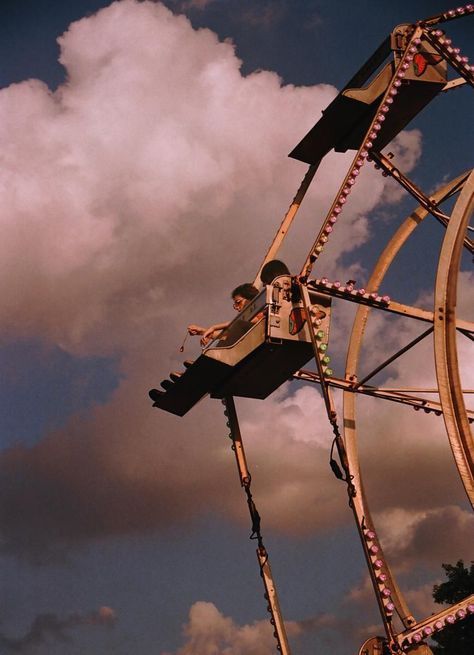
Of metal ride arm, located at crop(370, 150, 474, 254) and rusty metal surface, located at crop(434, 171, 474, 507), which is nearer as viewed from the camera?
rusty metal surface, located at crop(434, 171, 474, 507)

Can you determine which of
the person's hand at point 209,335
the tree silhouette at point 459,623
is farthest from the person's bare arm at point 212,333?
the tree silhouette at point 459,623

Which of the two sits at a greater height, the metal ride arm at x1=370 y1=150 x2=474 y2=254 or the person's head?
the metal ride arm at x1=370 y1=150 x2=474 y2=254

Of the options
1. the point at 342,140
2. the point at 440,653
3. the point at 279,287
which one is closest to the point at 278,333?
the point at 279,287

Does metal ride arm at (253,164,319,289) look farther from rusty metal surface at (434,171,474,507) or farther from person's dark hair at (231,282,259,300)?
rusty metal surface at (434,171,474,507)

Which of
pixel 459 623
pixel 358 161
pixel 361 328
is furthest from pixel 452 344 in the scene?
pixel 459 623

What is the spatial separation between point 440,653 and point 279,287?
2716 centimetres

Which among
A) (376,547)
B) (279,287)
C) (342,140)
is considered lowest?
(376,547)

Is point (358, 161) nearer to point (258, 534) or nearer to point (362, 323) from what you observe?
point (362, 323)

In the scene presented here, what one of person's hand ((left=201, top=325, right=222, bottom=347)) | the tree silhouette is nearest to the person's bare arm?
person's hand ((left=201, top=325, right=222, bottom=347))

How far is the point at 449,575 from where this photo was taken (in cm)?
4019

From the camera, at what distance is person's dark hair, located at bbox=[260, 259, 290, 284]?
18.1 metres

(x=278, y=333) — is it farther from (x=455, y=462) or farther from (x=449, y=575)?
(x=449, y=575)

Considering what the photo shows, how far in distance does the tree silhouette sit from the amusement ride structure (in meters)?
21.3

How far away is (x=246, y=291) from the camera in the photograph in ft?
61.8
